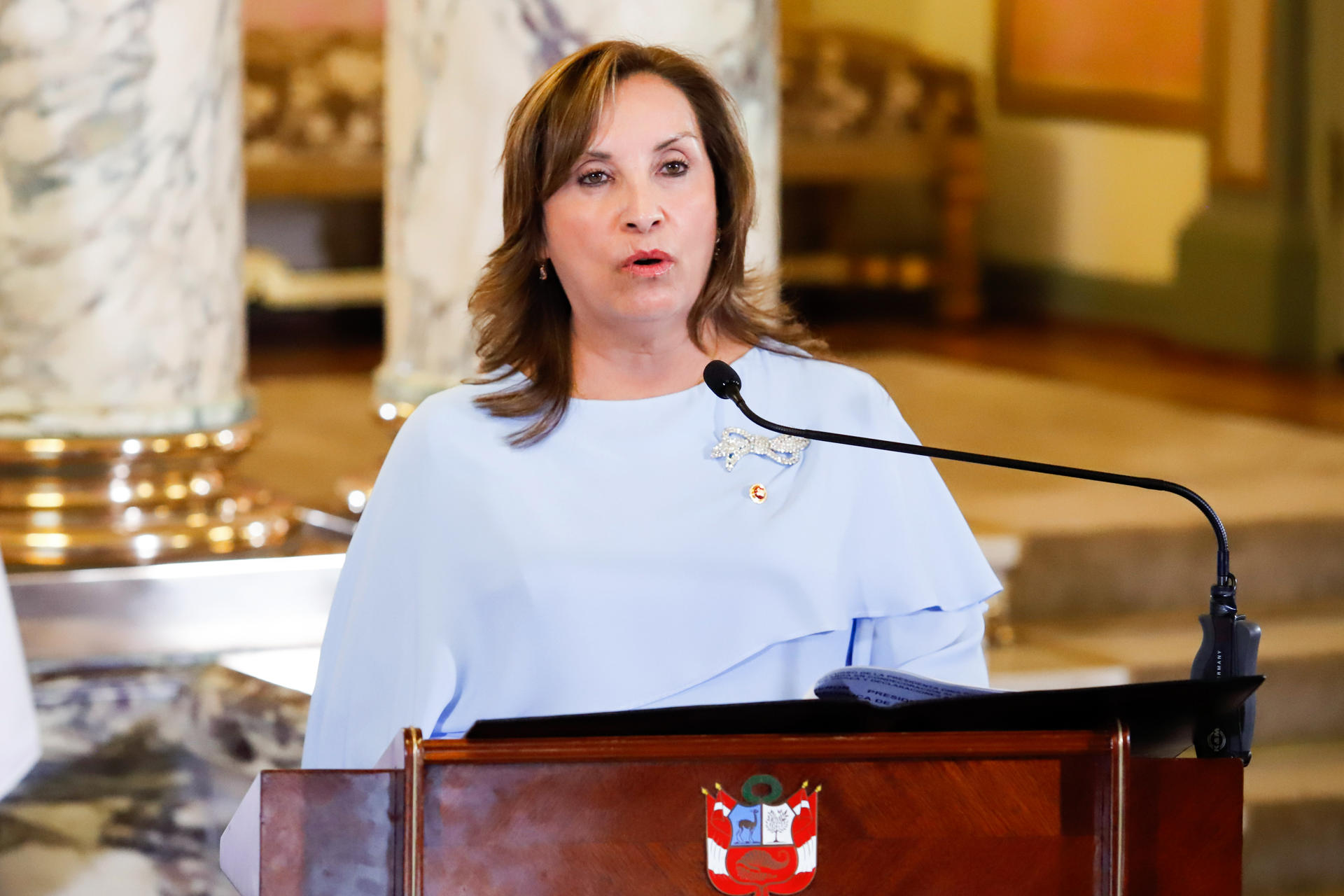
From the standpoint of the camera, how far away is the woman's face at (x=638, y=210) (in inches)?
79.2

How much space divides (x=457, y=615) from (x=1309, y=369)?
601 centimetres

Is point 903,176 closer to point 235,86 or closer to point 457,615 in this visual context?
point 235,86

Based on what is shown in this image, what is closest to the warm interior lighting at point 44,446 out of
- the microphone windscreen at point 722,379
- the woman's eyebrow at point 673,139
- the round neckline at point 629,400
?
the round neckline at point 629,400

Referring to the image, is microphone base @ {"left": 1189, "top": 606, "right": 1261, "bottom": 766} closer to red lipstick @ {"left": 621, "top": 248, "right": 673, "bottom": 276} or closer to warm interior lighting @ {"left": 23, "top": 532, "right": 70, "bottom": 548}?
red lipstick @ {"left": 621, "top": 248, "right": 673, "bottom": 276}

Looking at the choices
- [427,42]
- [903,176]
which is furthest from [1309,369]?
[427,42]

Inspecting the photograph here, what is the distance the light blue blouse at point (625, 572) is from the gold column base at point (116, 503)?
1.80 metres

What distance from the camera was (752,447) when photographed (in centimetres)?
205

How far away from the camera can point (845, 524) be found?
81.6 inches

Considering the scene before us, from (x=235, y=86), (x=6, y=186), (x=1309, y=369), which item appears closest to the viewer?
(x=6, y=186)

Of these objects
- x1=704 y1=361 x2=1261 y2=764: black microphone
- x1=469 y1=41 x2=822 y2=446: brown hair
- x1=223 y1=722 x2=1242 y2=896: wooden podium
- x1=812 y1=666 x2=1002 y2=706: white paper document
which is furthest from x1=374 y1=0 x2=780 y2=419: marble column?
x1=223 y1=722 x2=1242 y2=896: wooden podium

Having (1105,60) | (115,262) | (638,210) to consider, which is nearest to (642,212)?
(638,210)

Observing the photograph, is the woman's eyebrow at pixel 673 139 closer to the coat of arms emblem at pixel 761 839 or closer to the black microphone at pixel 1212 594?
the black microphone at pixel 1212 594

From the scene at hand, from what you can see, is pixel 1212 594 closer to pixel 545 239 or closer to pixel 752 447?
pixel 752 447

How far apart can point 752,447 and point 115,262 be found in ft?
6.82
